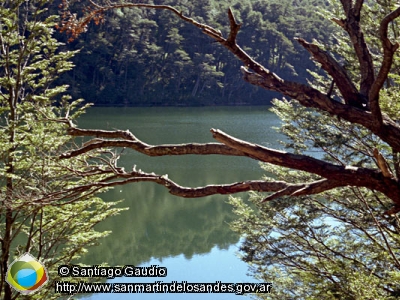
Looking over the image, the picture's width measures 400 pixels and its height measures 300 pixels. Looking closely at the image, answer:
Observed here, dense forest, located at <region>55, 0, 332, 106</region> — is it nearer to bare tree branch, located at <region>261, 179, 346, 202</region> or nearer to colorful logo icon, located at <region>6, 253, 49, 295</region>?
colorful logo icon, located at <region>6, 253, 49, 295</region>

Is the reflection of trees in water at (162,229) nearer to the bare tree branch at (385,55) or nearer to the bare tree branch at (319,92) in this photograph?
the bare tree branch at (319,92)

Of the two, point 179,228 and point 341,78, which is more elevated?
point 341,78

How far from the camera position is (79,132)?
2924mm

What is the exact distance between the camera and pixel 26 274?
458 centimetres

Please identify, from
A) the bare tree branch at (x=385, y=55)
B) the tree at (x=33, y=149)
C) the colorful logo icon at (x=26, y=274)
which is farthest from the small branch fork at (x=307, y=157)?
the colorful logo icon at (x=26, y=274)

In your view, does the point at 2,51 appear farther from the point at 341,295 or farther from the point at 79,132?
the point at 341,295

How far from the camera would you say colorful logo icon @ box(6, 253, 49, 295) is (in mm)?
4477

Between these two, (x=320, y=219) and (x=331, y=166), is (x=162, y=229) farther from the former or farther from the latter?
(x=331, y=166)

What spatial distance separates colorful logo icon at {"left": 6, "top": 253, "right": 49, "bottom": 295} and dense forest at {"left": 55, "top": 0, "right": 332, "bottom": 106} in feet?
102

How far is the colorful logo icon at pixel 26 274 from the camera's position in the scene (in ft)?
14.7

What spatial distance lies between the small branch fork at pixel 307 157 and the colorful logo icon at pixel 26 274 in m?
2.00

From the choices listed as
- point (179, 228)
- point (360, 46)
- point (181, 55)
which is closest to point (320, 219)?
point (360, 46)

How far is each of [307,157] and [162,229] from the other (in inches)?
351

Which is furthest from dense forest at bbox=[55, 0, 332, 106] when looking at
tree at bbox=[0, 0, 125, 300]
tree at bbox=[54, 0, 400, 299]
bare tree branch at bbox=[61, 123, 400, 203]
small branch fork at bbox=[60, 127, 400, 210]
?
bare tree branch at bbox=[61, 123, 400, 203]
